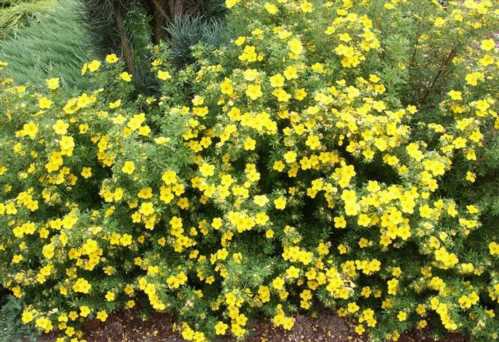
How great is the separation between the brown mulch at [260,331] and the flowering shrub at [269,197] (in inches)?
3.4

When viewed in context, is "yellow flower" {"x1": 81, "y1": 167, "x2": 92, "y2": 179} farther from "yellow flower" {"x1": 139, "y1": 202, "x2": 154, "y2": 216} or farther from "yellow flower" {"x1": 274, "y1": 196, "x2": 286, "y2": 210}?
"yellow flower" {"x1": 274, "y1": 196, "x2": 286, "y2": 210}

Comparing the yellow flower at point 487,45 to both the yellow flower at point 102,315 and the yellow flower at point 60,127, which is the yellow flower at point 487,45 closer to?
the yellow flower at point 60,127

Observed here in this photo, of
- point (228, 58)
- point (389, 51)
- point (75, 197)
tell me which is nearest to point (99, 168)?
point (75, 197)

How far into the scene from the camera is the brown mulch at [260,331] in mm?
2719

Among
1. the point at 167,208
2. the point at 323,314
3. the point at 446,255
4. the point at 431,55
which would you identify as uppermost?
the point at 431,55

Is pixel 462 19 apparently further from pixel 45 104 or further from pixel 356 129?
pixel 45 104

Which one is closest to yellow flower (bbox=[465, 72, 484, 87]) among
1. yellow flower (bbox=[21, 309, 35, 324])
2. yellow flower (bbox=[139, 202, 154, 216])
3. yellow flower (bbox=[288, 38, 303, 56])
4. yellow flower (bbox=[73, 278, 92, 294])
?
yellow flower (bbox=[288, 38, 303, 56])

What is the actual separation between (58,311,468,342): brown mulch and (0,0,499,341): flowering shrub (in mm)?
87

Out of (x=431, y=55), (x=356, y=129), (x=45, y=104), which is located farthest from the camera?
(x=431, y=55)

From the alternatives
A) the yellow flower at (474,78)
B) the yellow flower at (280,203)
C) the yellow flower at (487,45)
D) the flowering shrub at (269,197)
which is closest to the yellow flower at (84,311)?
the flowering shrub at (269,197)

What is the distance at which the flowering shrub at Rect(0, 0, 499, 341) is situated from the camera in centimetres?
248

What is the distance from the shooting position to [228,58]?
3.13m

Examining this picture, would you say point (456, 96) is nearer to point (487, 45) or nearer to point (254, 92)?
point (487, 45)

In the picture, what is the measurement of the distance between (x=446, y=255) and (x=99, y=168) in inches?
73.6
